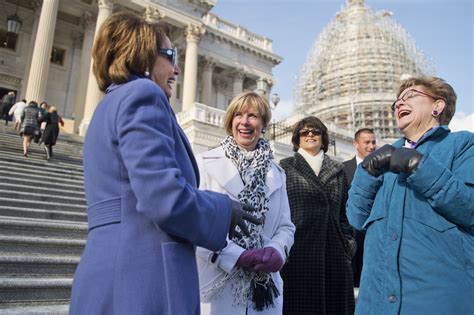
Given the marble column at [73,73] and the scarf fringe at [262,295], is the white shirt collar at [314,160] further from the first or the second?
the marble column at [73,73]

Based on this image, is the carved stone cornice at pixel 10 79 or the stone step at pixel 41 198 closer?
the stone step at pixel 41 198

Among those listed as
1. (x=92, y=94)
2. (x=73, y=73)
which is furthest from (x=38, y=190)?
(x=73, y=73)

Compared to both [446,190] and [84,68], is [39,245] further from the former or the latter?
[84,68]

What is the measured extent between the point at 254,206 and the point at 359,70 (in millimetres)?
51309

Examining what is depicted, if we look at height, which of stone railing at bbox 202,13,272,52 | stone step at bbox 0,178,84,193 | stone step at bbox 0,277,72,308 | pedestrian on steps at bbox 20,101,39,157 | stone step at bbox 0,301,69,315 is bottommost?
stone step at bbox 0,301,69,315

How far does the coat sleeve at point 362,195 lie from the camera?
7.60 ft

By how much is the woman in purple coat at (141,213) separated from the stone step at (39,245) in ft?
10.8

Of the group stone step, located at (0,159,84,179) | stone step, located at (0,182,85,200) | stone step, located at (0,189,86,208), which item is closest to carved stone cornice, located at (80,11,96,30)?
stone step, located at (0,159,84,179)

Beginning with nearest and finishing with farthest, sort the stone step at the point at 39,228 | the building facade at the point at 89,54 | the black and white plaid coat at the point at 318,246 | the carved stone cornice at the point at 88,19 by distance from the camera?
the black and white plaid coat at the point at 318,246
the stone step at the point at 39,228
the building facade at the point at 89,54
the carved stone cornice at the point at 88,19

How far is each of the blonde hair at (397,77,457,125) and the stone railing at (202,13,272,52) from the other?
28051 mm

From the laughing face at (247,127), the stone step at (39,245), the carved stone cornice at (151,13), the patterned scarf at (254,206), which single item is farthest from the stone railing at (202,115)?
the patterned scarf at (254,206)

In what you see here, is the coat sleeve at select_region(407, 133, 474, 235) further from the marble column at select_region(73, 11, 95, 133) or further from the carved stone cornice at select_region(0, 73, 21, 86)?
the carved stone cornice at select_region(0, 73, 21, 86)

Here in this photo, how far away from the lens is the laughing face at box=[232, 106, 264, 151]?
2826mm

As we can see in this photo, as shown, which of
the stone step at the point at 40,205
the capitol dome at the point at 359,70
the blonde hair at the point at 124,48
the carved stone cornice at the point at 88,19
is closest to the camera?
the blonde hair at the point at 124,48
